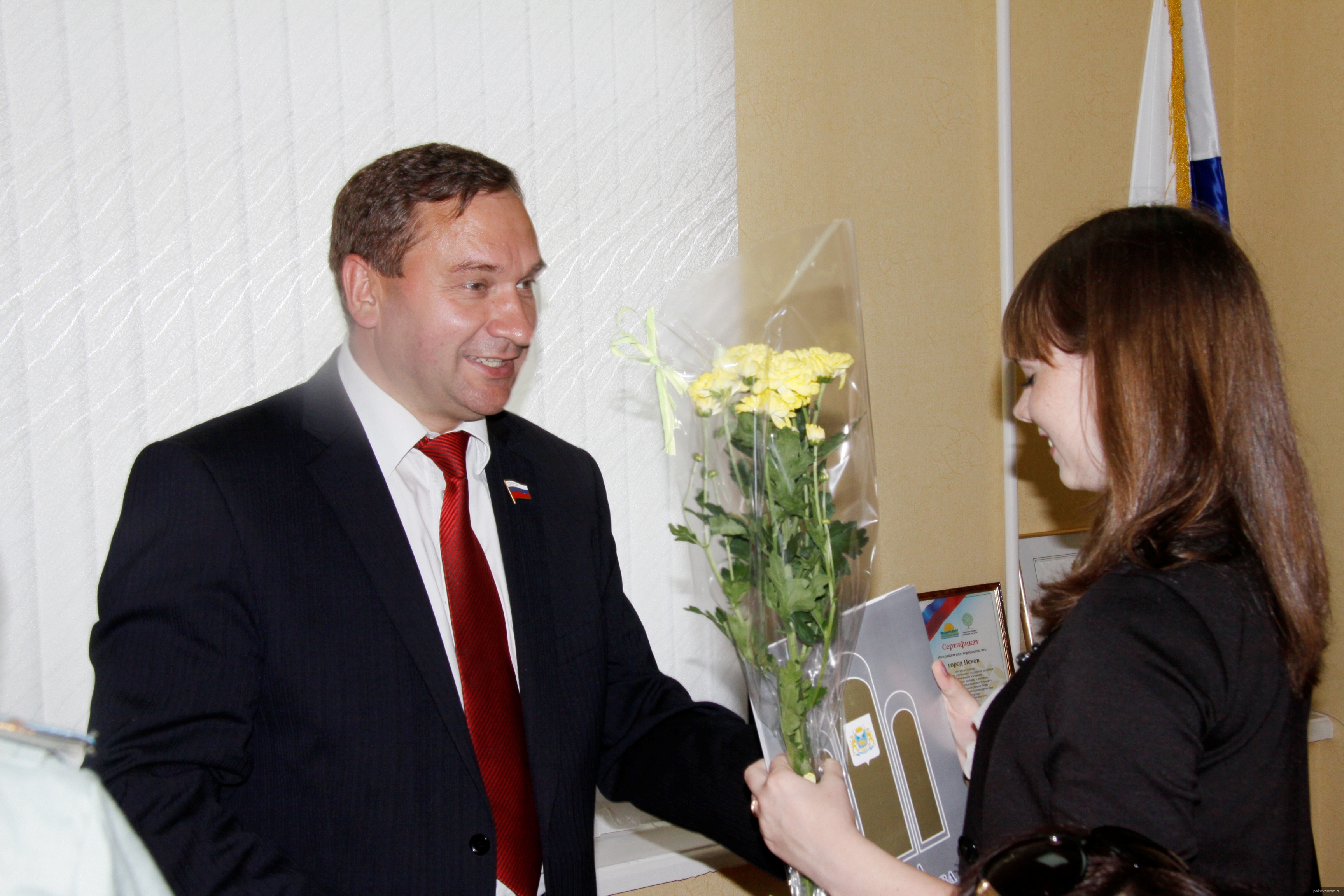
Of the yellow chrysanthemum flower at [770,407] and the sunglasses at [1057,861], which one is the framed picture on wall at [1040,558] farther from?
the sunglasses at [1057,861]

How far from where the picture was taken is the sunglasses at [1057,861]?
70 cm

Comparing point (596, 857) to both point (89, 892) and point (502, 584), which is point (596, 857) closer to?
point (502, 584)

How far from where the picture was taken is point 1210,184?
3193 millimetres

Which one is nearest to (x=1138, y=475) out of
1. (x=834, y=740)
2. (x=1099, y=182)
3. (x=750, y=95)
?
(x=834, y=740)

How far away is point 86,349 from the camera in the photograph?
197cm

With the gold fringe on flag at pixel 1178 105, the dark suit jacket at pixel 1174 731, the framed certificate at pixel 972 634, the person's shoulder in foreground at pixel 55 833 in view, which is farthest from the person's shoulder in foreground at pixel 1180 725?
the gold fringe on flag at pixel 1178 105

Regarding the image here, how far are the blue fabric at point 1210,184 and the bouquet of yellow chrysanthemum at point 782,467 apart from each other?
8.20ft

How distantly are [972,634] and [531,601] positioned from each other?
64.1 inches

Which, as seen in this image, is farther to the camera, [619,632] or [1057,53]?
[1057,53]

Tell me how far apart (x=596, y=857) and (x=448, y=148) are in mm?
1743

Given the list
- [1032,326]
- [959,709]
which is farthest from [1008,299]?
[1032,326]

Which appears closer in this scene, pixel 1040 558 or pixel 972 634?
pixel 972 634

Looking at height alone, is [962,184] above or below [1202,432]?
above

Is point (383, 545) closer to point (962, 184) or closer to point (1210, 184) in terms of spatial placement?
point (962, 184)
